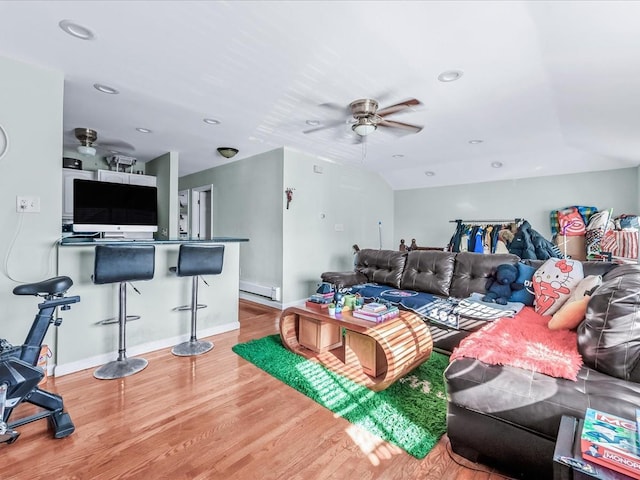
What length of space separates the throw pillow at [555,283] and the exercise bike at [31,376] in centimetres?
337

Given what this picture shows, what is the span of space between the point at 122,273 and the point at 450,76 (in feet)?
9.66

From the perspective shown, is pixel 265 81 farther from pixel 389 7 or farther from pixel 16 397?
pixel 16 397

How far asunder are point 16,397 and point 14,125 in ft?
6.04

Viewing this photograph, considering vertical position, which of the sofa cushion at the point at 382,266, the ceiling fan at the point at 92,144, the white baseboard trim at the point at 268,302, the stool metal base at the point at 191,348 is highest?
the ceiling fan at the point at 92,144

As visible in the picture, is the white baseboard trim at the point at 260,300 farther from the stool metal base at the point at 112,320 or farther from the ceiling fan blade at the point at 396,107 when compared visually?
the ceiling fan blade at the point at 396,107

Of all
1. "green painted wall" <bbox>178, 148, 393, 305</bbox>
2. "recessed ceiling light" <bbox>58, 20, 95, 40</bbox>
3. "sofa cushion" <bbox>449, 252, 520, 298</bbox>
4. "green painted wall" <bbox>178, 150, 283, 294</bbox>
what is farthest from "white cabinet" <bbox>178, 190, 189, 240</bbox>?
"sofa cushion" <bbox>449, 252, 520, 298</bbox>

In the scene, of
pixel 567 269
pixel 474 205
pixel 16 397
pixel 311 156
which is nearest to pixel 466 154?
pixel 474 205

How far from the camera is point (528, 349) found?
1.67 m

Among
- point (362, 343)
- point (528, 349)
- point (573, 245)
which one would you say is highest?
point (573, 245)

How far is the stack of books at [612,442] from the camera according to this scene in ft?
2.84

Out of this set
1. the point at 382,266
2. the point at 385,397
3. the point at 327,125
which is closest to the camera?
the point at 385,397

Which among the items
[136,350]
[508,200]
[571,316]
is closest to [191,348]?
[136,350]

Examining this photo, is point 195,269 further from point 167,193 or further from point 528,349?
point 528,349

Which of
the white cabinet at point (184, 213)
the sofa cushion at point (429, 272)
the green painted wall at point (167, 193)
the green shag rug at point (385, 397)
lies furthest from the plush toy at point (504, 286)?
the white cabinet at point (184, 213)
